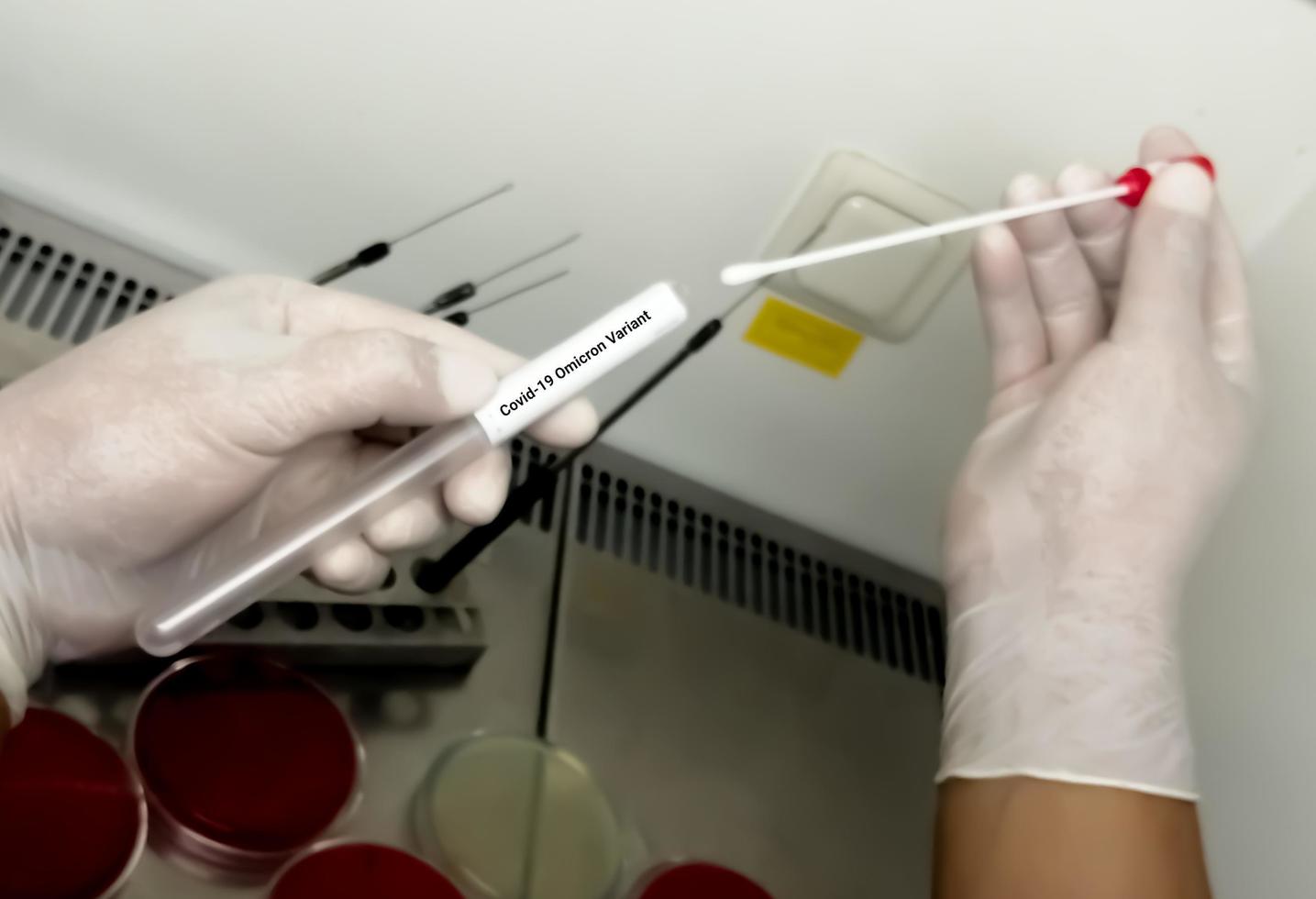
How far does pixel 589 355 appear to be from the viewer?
55 centimetres

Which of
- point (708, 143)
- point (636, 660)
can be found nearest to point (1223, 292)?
point (708, 143)

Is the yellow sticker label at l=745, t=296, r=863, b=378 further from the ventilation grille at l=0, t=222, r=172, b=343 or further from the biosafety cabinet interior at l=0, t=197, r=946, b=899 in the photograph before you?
the ventilation grille at l=0, t=222, r=172, b=343

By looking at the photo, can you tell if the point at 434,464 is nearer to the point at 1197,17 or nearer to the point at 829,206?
the point at 829,206

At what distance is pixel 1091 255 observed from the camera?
73 cm

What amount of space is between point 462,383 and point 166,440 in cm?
16

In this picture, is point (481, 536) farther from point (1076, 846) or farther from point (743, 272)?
point (1076, 846)

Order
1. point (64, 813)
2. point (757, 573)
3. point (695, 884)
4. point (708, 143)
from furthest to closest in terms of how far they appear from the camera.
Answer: point (757, 573) < point (708, 143) < point (695, 884) < point (64, 813)

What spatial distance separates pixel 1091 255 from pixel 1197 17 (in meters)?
0.16

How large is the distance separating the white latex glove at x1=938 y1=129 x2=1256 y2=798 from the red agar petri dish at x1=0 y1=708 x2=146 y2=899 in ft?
1.49

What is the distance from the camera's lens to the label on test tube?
0.55 m

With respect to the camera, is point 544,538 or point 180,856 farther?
point 544,538

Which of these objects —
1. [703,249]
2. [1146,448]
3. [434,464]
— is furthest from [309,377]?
[1146,448]

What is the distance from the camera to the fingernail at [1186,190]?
0.63 meters

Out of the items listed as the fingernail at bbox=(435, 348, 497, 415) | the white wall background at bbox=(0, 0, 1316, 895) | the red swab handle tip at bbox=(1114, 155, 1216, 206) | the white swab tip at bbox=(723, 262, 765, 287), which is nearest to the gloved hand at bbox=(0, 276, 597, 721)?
the fingernail at bbox=(435, 348, 497, 415)
